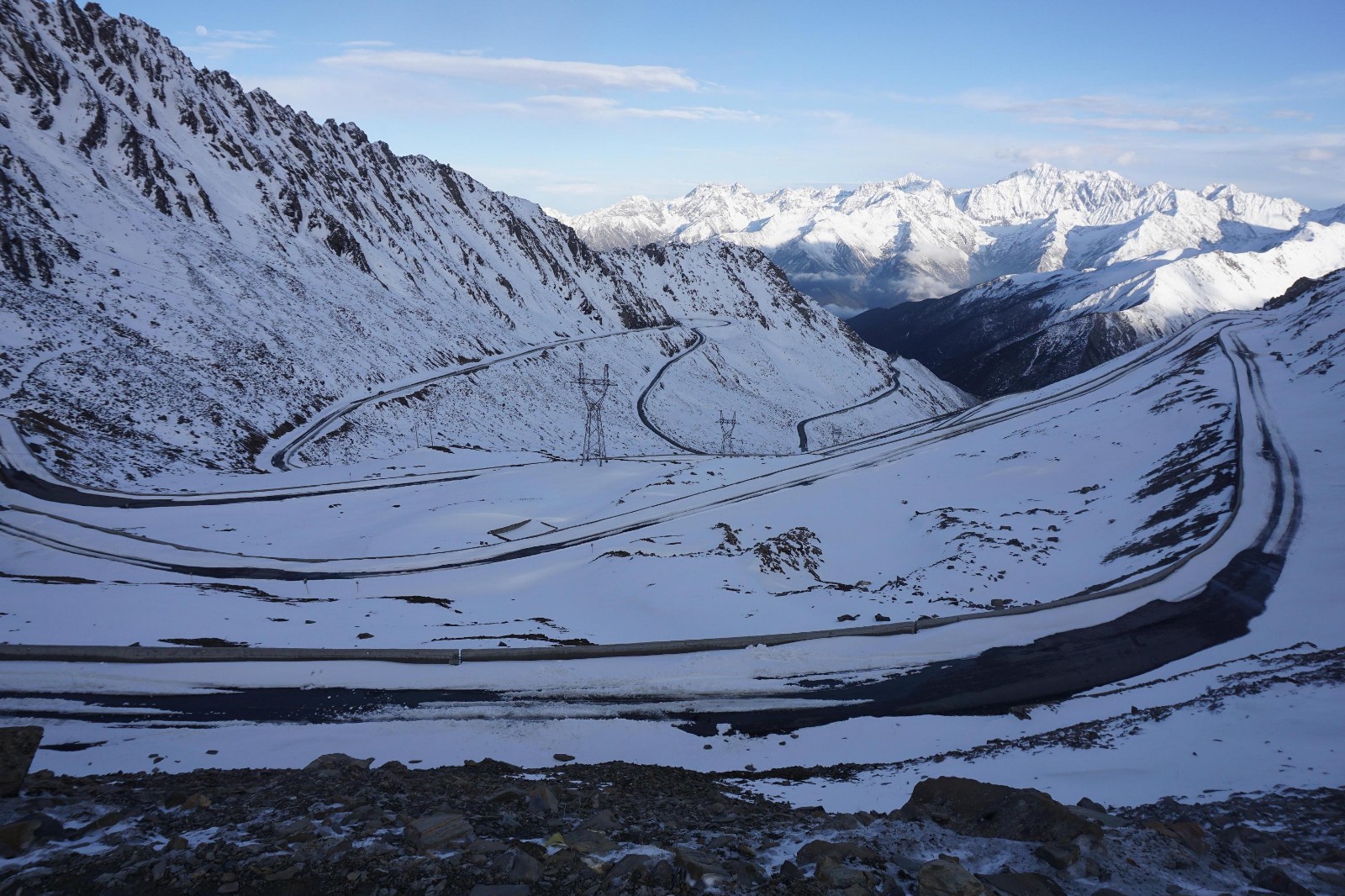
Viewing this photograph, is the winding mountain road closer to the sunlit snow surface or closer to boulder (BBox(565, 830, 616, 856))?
the sunlit snow surface

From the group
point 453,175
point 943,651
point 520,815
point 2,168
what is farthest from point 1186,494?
point 453,175

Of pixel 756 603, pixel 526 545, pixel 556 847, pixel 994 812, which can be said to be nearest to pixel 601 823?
pixel 556 847

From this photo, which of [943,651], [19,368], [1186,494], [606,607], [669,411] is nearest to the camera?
[943,651]

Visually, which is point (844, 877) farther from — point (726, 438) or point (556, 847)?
point (726, 438)

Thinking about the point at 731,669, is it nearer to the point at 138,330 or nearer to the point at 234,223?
the point at 138,330

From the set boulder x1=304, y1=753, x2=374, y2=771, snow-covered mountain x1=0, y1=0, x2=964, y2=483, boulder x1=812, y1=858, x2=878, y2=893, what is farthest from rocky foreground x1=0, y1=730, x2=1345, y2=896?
snow-covered mountain x1=0, y1=0, x2=964, y2=483

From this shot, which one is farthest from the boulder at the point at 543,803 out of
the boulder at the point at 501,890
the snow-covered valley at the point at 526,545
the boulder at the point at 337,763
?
the boulder at the point at 337,763

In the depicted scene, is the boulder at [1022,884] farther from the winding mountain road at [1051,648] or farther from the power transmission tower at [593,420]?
the power transmission tower at [593,420]
